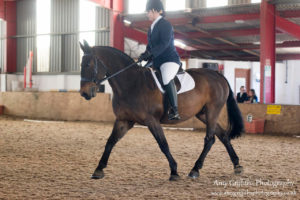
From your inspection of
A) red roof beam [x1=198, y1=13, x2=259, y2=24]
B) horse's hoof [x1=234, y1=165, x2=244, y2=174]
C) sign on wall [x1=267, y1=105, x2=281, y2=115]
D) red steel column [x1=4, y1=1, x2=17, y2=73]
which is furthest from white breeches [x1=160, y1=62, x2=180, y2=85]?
red steel column [x1=4, y1=1, x2=17, y2=73]

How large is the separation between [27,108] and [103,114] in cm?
386

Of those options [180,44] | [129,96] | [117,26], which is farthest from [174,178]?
[180,44]

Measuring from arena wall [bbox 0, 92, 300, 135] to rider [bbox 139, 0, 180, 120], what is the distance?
23.5 feet

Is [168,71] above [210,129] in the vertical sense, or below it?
above

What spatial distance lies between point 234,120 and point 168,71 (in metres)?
1.61

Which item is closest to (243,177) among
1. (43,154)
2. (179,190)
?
(179,190)

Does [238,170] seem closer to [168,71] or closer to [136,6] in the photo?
[168,71]

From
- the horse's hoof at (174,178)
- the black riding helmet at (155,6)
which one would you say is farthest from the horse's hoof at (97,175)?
the black riding helmet at (155,6)

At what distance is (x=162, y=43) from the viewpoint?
5199 millimetres

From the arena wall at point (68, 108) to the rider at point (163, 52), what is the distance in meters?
7.16

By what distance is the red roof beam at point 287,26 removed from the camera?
1567 centimetres

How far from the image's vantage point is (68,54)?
23.7 meters

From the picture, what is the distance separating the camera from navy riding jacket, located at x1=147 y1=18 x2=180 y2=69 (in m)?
5.19

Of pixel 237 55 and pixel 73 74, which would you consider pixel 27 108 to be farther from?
pixel 237 55
